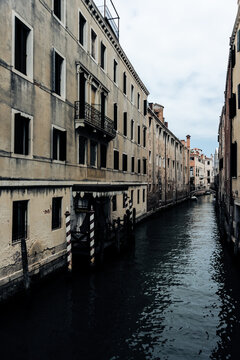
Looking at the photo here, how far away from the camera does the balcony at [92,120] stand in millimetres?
14328

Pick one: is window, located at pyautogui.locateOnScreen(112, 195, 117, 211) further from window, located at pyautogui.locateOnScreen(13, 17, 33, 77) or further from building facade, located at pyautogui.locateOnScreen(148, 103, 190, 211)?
window, located at pyautogui.locateOnScreen(13, 17, 33, 77)

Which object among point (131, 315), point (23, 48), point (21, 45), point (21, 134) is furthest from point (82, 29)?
point (131, 315)

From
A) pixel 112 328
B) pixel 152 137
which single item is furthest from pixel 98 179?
pixel 152 137

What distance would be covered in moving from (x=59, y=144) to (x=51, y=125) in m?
1.12

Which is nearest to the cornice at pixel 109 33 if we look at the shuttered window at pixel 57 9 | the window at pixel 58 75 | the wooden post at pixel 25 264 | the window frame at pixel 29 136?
the shuttered window at pixel 57 9

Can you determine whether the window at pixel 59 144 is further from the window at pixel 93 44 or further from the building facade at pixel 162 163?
the building facade at pixel 162 163

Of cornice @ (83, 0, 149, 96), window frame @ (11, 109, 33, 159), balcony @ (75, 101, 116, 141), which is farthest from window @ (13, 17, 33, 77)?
cornice @ (83, 0, 149, 96)

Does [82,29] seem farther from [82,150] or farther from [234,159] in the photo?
[234,159]

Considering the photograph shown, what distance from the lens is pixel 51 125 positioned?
12.1 metres

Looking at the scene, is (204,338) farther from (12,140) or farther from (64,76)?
(64,76)

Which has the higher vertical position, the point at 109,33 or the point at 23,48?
the point at 109,33

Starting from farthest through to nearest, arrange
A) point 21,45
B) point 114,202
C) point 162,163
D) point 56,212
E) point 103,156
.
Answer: point 162,163 < point 114,202 < point 103,156 < point 56,212 < point 21,45

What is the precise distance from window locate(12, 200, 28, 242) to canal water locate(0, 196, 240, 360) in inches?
78.9

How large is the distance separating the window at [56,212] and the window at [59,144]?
6.08 ft
